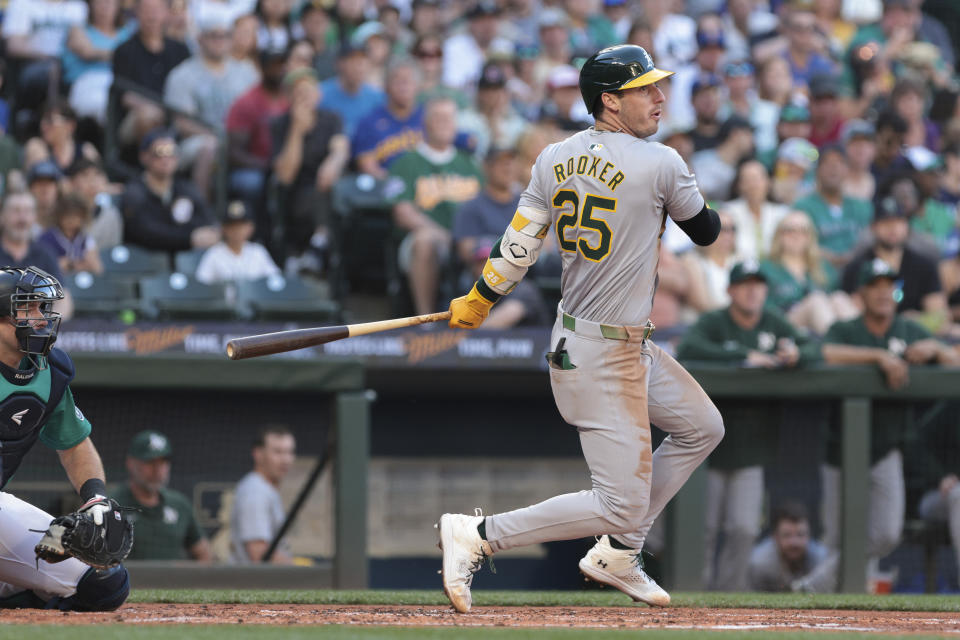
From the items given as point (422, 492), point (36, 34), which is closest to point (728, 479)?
point (422, 492)

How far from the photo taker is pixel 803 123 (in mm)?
10531

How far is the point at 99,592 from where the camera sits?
15.7 feet

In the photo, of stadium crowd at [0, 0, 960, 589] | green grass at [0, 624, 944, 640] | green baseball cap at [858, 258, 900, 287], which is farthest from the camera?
stadium crowd at [0, 0, 960, 589]

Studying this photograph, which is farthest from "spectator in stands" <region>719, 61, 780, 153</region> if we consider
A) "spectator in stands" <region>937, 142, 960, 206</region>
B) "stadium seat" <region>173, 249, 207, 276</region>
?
"stadium seat" <region>173, 249, 207, 276</region>

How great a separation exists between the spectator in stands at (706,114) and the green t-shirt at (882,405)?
2.98m

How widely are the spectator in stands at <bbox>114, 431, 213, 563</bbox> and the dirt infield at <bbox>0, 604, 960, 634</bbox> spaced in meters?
1.68

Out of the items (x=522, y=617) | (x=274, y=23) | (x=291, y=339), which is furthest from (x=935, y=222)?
(x=291, y=339)

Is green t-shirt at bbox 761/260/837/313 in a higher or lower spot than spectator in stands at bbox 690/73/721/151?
lower

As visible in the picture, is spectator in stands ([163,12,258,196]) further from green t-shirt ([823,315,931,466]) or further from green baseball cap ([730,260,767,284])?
green t-shirt ([823,315,931,466])

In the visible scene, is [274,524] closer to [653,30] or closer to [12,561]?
[12,561]

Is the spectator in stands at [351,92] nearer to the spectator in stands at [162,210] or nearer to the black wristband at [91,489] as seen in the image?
the spectator in stands at [162,210]

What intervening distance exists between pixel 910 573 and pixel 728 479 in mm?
1061

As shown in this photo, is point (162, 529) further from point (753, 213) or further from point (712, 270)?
point (753, 213)

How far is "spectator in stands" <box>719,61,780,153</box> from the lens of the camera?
1087 cm
